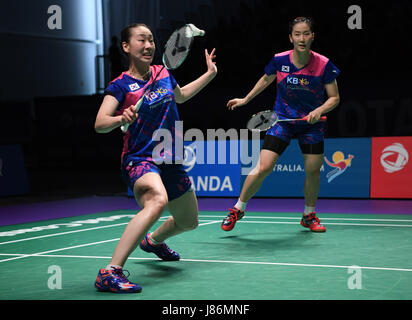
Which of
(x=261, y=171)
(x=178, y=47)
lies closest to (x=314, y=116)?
(x=261, y=171)

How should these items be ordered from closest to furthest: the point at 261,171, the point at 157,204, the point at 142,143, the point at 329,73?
the point at 157,204 < the point at 142,143 < the point at 329,73 < the point at 261,171

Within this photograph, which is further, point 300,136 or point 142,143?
point 300,136

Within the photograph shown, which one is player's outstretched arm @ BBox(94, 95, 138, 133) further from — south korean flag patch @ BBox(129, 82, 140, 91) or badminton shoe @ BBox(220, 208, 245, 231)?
badminton shoe @ BBox(220, 208, 245, 231)

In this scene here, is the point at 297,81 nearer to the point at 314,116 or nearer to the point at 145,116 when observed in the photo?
the point at 314,116

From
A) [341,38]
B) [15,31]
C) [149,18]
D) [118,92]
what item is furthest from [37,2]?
[118,92]

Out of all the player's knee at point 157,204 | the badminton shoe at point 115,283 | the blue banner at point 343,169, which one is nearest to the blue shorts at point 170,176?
the player's knee at point 157,204

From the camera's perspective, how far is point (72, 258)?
4.62 metres

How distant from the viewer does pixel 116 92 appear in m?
3.61

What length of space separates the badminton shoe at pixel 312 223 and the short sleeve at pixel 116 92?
2768 mm

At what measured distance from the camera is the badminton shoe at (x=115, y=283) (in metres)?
3.38

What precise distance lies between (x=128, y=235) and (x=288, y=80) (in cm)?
270

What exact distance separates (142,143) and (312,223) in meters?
2.58

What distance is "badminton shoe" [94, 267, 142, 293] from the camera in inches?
133

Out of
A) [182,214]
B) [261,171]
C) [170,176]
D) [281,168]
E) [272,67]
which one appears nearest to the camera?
[170,176]
